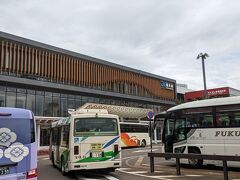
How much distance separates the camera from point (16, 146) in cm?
875

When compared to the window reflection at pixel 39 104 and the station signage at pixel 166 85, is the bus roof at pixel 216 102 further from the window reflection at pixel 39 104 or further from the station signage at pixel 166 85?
the station signage at pixel 166 85

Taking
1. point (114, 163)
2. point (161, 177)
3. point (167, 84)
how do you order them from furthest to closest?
1. point (167, 84)
2. point (114, 163)
3. point (161, 177)

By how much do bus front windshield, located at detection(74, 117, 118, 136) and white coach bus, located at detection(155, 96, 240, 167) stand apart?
15.3ft

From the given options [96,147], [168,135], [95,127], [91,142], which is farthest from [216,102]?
[91,142]

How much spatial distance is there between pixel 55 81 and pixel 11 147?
35.4m

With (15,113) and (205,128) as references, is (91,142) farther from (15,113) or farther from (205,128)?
(205,128)

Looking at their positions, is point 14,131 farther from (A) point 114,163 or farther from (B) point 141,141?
(B) point 141,141

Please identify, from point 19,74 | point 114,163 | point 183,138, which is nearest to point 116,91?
point 19,74

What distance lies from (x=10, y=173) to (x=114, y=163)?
651 cm

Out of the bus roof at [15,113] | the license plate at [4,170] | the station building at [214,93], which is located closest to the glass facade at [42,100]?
the station building at [214,93]

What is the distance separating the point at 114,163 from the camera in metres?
14.5

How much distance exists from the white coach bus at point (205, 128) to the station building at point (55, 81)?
80.5 feet

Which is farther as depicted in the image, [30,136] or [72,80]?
[72,80]

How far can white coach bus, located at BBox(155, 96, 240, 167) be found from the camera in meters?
16.0
